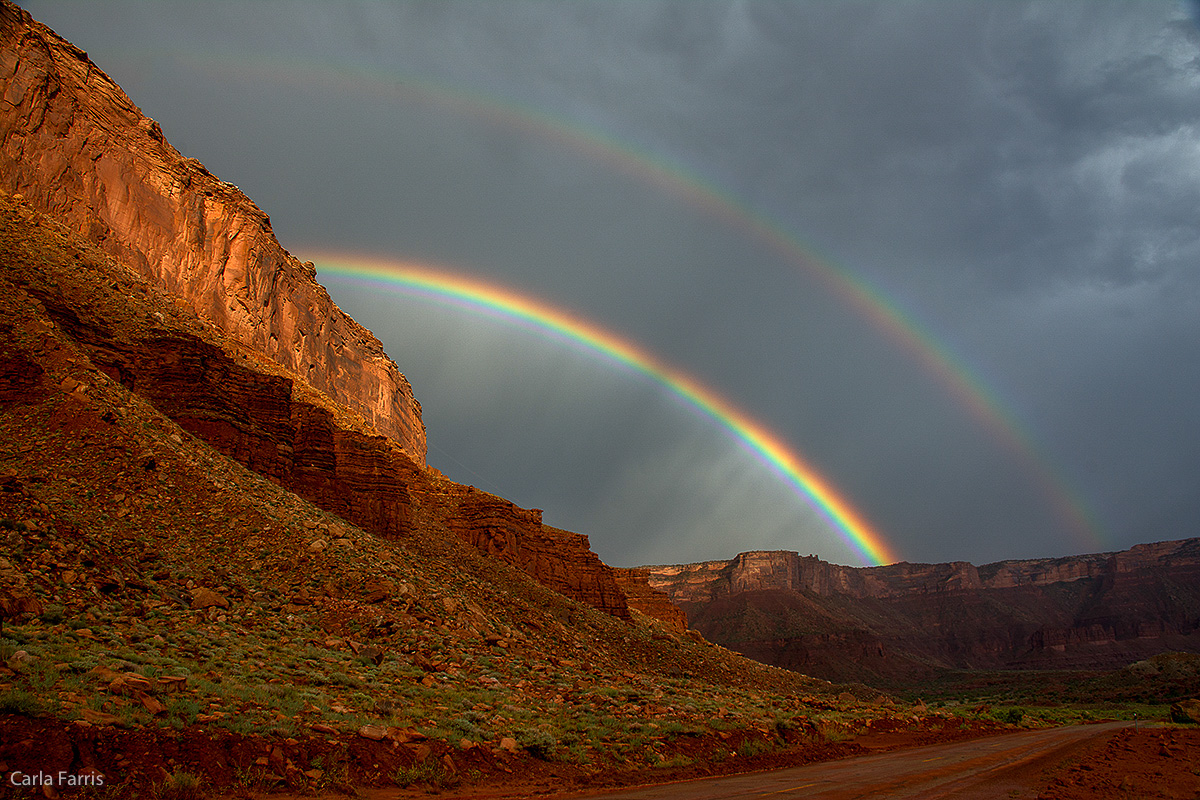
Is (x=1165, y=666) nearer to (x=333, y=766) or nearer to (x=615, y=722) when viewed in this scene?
(x=615, y=722)

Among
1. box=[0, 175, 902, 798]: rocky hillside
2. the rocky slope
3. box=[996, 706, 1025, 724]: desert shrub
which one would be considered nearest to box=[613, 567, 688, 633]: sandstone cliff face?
the rocky slope

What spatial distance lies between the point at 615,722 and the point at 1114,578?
210m

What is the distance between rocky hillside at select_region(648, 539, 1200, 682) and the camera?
128625mm

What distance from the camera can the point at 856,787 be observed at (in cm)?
1102

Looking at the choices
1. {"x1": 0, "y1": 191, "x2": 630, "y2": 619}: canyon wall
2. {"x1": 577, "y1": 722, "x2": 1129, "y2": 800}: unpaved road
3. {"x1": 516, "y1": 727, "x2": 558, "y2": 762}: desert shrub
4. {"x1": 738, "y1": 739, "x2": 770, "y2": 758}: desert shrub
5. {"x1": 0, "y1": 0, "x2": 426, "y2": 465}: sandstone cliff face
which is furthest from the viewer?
{"x1": 0, "y1": 0, "x2": 426, "y2": 465}: sandstone cliff face

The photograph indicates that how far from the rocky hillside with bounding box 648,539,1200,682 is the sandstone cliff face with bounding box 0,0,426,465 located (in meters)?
102

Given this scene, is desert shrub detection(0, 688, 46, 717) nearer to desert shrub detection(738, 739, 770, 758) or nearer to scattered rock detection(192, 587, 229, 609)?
scattered rock detection(192, 587, 229, 609)

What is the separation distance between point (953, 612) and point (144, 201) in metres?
194

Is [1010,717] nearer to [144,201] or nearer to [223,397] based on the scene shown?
[223,397]

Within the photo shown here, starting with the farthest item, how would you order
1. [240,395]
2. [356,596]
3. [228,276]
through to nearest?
[228,276], [240,395], [356,596]

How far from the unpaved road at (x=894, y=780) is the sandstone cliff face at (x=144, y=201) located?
160 ft

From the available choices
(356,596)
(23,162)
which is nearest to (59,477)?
(356,596)

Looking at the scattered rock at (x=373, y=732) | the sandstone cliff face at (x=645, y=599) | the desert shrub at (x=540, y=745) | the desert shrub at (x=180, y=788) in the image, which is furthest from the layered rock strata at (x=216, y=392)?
the sandstone cliff face at (x=645, y=599)

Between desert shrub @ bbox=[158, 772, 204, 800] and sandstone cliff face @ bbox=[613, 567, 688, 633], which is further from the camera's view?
sandstone cliff face @ bbox=[613, 567, 688, 633]
